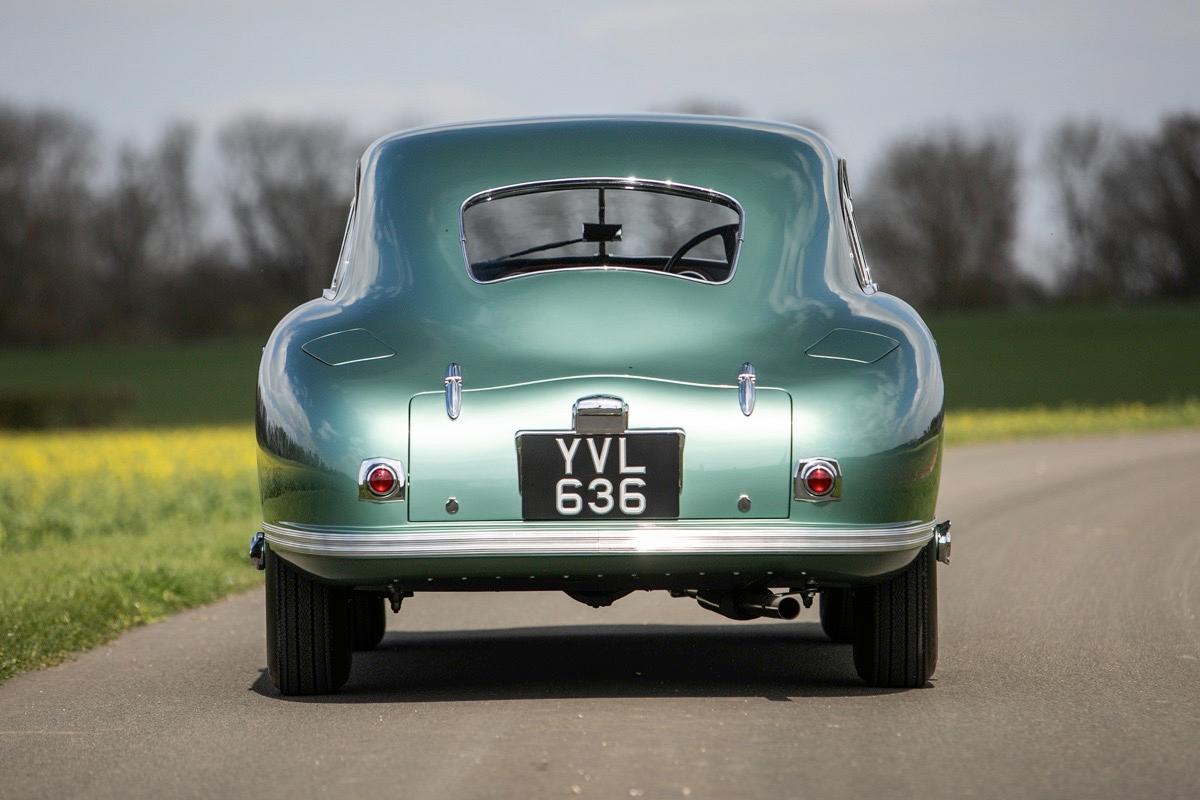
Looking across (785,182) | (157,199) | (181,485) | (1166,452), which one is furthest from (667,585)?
(157,199)

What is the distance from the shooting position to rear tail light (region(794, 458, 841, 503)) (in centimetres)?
531

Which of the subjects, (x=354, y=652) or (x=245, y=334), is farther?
(x=245, y=334)

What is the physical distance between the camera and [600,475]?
5.27 meters

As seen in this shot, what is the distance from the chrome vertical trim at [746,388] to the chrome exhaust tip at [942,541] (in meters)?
0.84

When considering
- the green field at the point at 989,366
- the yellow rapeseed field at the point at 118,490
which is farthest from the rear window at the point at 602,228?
the green field at the point at 989,366

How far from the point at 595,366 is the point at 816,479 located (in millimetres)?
733

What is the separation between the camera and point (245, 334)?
70.2 meters

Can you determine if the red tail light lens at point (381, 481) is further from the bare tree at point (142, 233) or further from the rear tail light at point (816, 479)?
the bare tree at point (142, 233)

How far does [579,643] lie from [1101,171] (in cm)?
7116

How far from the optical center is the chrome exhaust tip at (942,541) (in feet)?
19.1

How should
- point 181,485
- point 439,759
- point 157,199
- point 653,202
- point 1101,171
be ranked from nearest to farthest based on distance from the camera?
point 439,759, point 653,202, point 181,485, point 157,199, point 1101,171

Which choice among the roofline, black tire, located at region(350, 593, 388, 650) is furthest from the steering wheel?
black tire, located at region(350, 593, 388, 650)

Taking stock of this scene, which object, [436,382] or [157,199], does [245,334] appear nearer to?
[157,199]

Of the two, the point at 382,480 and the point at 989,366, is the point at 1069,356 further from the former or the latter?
the point at 382,480
